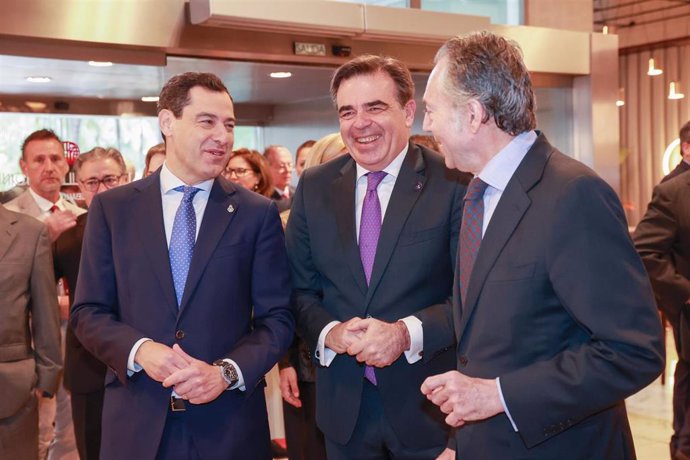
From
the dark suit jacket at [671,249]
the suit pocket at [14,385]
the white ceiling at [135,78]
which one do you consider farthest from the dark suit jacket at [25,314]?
the dark suit jacket at [671,249]

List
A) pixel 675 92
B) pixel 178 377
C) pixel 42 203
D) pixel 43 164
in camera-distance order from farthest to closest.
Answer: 1. pixel 675 92
2. pixel 42 203
3. pixel 43 164
4. pixel 178 377

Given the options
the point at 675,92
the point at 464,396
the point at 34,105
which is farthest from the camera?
the point at 675,92

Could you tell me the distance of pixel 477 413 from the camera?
1.79 m

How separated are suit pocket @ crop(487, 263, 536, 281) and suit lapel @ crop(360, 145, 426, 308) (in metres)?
0.74

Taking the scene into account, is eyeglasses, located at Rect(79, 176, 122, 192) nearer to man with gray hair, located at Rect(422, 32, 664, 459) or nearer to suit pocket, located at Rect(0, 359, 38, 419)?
suit pocket, located at Rect(0, 359, 38, 419)

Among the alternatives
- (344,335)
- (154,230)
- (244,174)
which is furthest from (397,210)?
(244,174)

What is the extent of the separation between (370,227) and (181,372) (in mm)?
781

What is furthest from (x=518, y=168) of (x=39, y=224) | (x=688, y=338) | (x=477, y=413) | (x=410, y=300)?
(x=688, y=338)

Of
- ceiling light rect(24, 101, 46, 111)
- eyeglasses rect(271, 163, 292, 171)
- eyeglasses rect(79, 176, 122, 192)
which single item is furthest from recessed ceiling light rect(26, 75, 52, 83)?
eyeglasses rect(271, 163, 292, 171)

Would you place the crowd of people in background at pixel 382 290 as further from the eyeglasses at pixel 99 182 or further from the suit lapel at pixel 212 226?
the eyeglasses at pixel 99 182

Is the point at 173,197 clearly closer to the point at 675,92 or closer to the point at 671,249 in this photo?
the point at 671,249

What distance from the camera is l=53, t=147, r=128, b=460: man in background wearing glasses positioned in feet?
12.8

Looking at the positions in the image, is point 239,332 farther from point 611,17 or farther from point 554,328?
point 611,17

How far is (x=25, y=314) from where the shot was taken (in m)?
3.45
